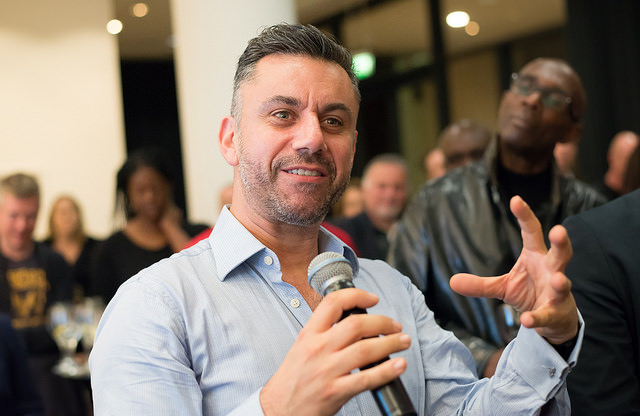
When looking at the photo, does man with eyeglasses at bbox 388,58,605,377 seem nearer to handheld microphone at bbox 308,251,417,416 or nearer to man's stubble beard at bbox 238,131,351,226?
man's stubble beard at bbox 238,131,351,226

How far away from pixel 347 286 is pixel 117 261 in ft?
9.97

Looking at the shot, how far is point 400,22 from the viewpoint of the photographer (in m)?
8.66

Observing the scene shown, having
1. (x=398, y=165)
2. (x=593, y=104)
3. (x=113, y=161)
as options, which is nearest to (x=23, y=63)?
(x=113, y=161)

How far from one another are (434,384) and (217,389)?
0.51 metres

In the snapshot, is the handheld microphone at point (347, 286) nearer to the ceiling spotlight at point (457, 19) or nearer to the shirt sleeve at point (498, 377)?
the shirt sleeve at point (498, 377)

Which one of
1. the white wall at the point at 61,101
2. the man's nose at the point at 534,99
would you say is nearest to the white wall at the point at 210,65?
the man's nose at the point at 534,99

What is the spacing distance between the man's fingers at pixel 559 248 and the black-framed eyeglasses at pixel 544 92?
1.67 m

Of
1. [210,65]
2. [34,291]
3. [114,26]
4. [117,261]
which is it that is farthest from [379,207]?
[114,26]

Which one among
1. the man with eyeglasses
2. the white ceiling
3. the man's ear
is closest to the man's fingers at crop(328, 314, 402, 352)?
the man's ear

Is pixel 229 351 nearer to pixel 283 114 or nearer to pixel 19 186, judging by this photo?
pixel 283 114

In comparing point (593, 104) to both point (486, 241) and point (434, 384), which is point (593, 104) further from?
point (434, 384)

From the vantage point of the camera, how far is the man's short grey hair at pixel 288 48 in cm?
160

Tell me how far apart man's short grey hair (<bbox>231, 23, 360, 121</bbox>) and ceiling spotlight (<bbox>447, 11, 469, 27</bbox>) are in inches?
262

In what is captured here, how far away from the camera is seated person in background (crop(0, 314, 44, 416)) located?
9.05ft
